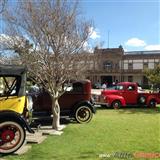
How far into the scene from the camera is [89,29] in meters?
12.9

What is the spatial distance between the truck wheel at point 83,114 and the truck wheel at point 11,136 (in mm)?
5887

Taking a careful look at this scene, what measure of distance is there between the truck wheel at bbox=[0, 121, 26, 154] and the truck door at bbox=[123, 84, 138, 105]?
1480 cm

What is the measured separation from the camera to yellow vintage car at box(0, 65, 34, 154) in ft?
29.3

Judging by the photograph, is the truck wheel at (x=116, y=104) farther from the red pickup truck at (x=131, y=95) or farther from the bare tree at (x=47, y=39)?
the bare tree at (x=47, y=39)

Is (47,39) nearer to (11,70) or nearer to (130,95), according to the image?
(11,70)

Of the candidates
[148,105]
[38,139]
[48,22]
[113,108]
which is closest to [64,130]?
[38,139]

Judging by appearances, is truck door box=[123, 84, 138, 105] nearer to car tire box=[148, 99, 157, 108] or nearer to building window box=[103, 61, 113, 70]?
car tire box=[148, 99, 157, 108]

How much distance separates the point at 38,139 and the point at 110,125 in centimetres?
395

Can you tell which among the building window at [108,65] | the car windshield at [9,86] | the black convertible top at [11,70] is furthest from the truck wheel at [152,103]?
the building window at [108,65]

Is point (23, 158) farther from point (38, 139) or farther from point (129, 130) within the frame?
point (129, 130)

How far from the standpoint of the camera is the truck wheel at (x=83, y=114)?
586 inches

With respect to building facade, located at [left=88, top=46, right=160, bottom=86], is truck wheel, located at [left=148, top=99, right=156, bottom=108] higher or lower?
lower

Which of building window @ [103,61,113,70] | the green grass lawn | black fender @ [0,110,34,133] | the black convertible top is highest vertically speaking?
building window @ [103,61,113,70]

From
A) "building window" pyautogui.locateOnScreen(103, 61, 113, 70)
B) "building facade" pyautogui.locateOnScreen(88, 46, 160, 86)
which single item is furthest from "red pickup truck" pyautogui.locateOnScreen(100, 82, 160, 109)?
"building window" pyautogui.locateOnScreen(103, 61, 113, 70)
